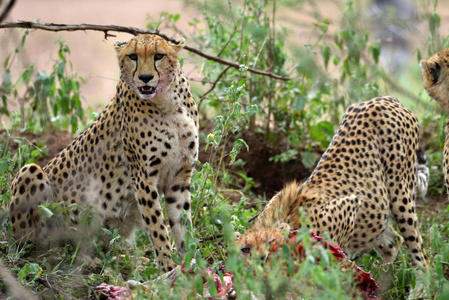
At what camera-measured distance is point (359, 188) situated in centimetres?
405

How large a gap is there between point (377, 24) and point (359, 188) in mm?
1981

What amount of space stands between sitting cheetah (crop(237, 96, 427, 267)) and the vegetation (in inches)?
5.4

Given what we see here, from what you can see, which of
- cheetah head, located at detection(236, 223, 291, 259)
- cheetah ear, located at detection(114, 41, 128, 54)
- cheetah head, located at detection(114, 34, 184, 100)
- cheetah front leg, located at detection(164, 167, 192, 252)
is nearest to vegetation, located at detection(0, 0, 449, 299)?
cheetah front leg, located at detection(164, 167, 192, 252)

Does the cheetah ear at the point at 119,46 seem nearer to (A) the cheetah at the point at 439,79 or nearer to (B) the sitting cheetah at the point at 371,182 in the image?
(B) the sitting cheetah at the point at 371,182

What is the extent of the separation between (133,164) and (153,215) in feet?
0.98

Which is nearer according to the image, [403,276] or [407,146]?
[403,276]

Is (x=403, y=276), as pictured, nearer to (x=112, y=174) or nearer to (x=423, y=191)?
(x=423, y=191)

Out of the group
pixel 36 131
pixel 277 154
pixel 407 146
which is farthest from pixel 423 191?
pixel 36 131

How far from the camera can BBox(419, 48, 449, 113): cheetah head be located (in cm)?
398

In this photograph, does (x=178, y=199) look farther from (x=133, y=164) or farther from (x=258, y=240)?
(x=258, y=240)

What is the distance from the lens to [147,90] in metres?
3.67

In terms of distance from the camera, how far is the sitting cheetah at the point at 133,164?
3717 millimetres

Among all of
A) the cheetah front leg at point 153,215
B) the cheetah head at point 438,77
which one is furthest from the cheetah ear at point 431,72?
the cheetah front leg at point 153,215

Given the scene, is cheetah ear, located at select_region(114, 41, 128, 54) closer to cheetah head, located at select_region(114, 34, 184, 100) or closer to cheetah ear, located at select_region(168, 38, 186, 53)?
cheetah head, located at select_region(114, 34, 184, 100)
